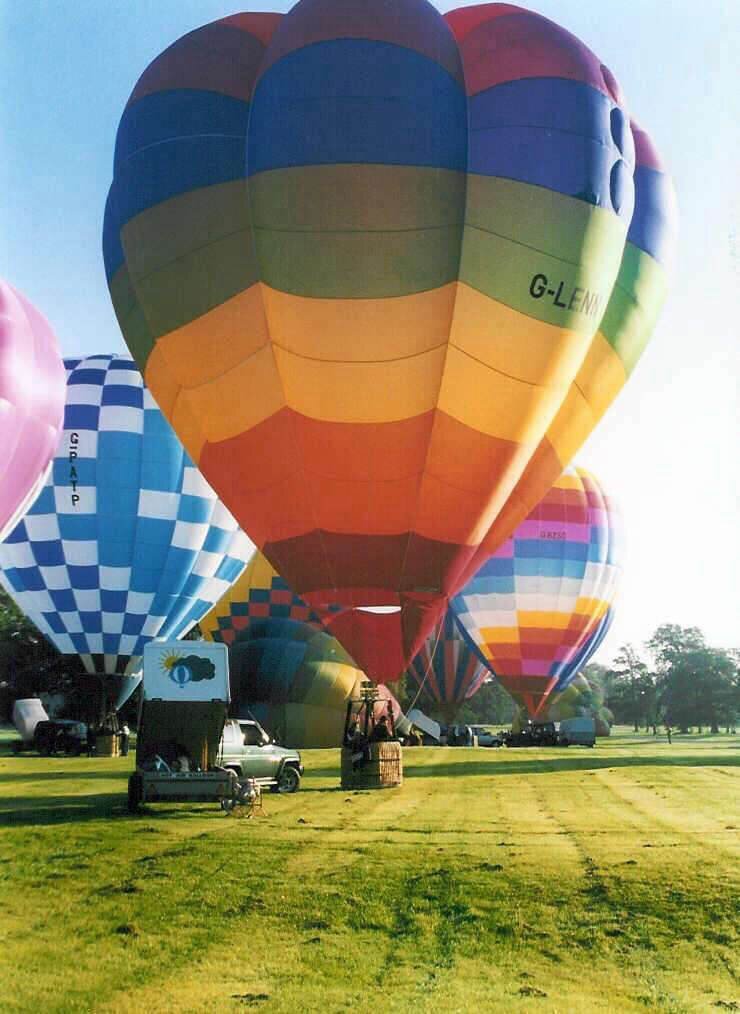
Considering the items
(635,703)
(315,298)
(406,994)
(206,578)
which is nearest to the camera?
(406,994)

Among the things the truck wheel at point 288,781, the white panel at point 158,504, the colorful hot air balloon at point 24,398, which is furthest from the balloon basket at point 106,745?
the truck wheel at point 288,781

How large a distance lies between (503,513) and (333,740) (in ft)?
51.5

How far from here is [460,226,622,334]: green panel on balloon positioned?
40.4ft

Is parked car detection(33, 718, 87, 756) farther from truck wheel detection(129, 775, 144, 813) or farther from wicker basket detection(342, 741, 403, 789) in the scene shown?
truck wheel detection(129, 775, 144, 813)

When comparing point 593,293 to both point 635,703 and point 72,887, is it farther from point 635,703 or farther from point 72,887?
point 635,703

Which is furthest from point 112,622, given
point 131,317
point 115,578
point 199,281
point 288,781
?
point 199,281

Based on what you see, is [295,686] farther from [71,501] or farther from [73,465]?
[73,465]

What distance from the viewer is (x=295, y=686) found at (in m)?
28.4

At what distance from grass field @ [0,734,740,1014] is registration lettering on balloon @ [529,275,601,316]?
571 centimetres

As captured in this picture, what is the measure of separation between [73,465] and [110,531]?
1574 mm

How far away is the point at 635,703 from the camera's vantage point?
343ft

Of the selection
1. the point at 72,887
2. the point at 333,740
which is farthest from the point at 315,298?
the point at 333,740

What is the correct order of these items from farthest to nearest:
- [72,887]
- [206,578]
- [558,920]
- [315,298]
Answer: [206,578] < [315,298] < [72,887] < [558,920]

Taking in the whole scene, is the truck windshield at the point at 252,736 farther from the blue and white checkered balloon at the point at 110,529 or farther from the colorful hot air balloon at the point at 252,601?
the colorful hot air balloon at the point at 252,601
